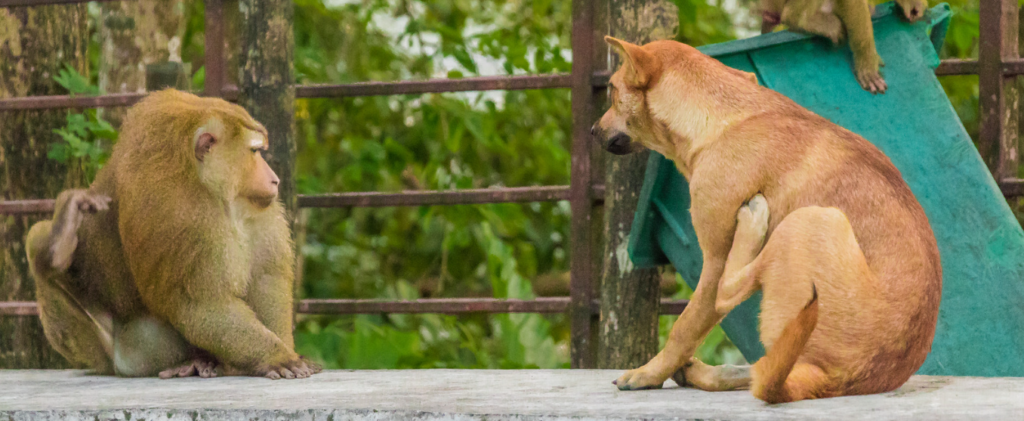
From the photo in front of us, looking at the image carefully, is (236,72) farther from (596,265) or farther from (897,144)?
(897,144)

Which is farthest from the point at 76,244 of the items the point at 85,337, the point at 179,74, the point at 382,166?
the point at 382,166

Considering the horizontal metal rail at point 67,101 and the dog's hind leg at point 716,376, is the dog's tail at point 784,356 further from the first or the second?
the horizontal metal rail at point 67,101

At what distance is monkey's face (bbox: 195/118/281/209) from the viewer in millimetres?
2531

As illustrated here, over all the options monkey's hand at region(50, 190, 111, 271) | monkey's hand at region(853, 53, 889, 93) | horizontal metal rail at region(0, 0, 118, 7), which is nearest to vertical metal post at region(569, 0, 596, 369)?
monkey's hand at region(853, 53, 889, 93)

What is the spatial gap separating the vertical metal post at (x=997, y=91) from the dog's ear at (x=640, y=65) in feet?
4.85

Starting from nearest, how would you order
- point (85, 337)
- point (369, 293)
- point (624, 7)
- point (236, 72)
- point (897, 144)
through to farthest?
point (897, 144) → point (85, 337) → point (624, 7) → point (236, 72) → point (369, 293)

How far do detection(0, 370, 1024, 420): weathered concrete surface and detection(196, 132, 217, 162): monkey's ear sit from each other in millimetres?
633

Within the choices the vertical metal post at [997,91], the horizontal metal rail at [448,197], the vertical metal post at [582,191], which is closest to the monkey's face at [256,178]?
the horizontal metal rail at [448,197]

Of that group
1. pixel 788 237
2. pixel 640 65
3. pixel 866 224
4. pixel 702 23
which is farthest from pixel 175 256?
pixel 702 23

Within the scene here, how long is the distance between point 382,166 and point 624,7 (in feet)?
7.22

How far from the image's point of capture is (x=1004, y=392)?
6.53 ft

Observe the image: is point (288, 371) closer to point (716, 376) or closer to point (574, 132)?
point (716, 376)

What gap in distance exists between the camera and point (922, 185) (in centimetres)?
253

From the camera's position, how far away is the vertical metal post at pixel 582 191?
10.6ft
